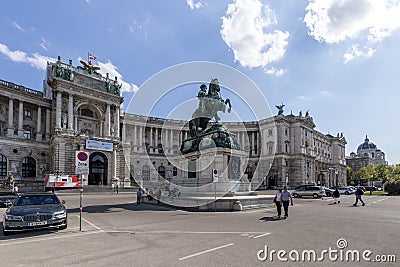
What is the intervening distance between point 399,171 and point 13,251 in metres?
122

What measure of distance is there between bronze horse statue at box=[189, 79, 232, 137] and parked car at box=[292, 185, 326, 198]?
22.6 meters

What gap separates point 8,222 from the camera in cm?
1040

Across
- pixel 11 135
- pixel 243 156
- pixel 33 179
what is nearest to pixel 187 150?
pixel 243 156

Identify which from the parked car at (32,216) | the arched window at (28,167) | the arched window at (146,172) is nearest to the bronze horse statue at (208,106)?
the parked car at (32,216)

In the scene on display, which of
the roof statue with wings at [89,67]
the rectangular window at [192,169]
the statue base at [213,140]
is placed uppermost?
the roof statue with wings at [89,67]

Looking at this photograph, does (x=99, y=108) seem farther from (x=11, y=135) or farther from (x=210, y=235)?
(x=210, y=235)

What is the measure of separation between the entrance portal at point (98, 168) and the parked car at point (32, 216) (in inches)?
1940

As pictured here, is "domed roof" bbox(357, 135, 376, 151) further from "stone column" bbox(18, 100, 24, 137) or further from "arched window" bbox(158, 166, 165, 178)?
"stone column" bbox(18, 100, 24, 137)

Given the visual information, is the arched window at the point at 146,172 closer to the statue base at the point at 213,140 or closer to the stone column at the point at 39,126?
the stone column at the point at 39,126

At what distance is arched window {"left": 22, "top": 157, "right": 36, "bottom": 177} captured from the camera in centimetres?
5753

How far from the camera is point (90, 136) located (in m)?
59.3

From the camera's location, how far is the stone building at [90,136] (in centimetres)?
5700

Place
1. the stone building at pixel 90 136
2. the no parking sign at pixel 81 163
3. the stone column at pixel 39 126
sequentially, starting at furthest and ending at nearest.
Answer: the stone column at pixel 39 126 → the stone building at pixel 90 136 → the no parking sign at pixel 81 163

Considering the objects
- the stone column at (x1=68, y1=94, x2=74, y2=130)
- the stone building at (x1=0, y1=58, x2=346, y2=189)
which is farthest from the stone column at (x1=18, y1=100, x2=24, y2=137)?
the stone column at (x1=68, y1=94, x2=74, y2=130)
